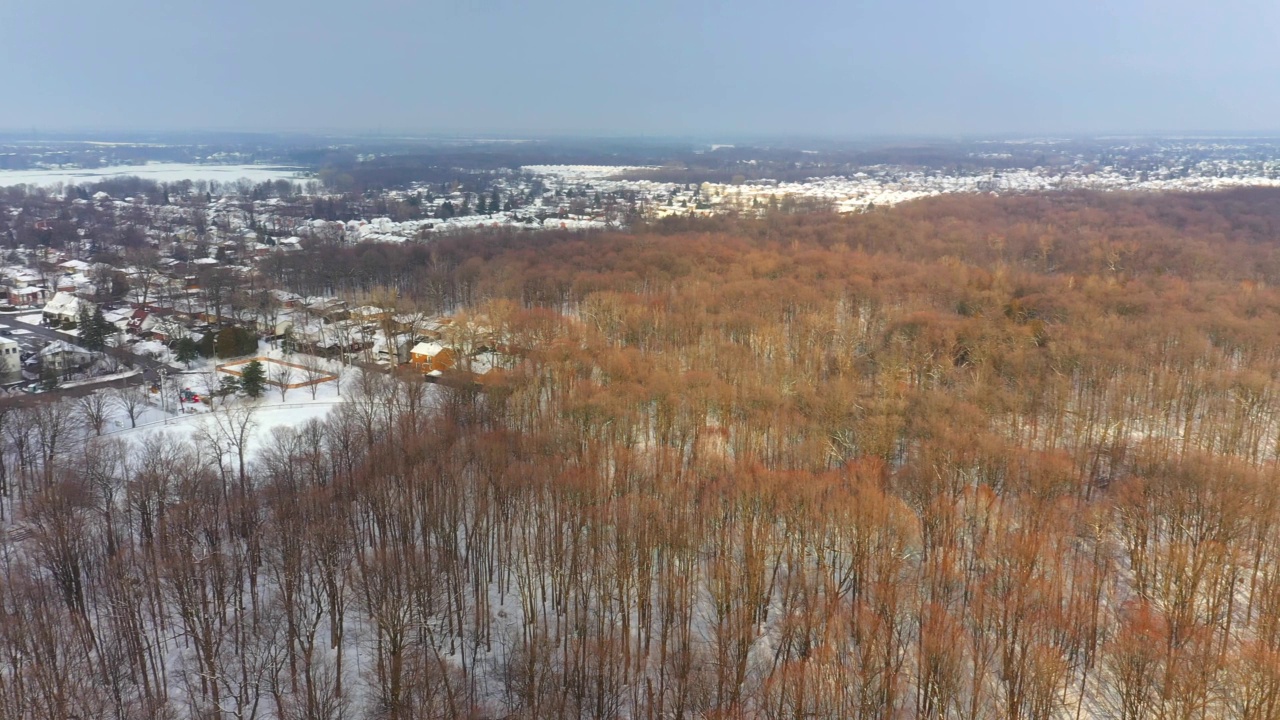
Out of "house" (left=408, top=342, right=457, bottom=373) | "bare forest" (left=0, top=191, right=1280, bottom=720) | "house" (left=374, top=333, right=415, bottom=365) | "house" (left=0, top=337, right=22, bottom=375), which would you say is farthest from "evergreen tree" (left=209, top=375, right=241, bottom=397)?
"house" (left=0, top=337, right=22, bottom=375)

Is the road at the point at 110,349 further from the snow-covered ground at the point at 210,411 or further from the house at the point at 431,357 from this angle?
the house at the point at 431,357

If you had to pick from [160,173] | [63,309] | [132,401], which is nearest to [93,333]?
[63,309]

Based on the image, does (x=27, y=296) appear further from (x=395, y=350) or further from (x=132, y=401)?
(x=132, y=401)

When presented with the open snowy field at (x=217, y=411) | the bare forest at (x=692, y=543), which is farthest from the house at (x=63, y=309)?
the bare forest at (x=692, y=543)

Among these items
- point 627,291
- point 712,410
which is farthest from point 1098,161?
point 712,410

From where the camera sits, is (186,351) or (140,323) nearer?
(186,351)

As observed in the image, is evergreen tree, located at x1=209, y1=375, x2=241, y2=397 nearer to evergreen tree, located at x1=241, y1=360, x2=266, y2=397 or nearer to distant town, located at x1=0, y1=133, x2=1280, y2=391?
evergreen tree, located at x1=241, y1=360, x2=266, y2=397

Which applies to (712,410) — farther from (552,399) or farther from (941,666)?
(941,666)
